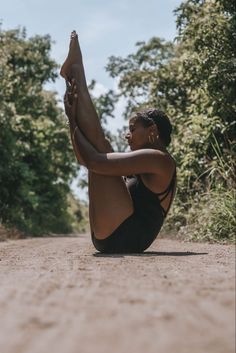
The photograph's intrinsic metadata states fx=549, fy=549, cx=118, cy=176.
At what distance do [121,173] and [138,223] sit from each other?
0.39 m

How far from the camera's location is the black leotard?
10.1 ft

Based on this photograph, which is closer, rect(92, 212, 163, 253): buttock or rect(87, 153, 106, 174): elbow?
rect(87, 153, 106, 174): elbow

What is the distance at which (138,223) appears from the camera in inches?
123

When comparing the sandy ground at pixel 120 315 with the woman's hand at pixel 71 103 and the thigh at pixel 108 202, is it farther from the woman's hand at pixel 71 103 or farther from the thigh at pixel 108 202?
the woman's hand at pixel 71 103

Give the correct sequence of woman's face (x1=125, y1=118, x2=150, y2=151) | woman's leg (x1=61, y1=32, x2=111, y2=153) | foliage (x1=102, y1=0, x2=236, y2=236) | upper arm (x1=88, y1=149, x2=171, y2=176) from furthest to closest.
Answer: foliage (x1=102, y1=0, x2=236, y2=236), woman's face (x1=125, y1=118, x2=150, y2=151), woman's leg (x1=61, y1=32, x2=111, y2=153), upper arm (x1=88, y1=149, x2=171, y2=176)

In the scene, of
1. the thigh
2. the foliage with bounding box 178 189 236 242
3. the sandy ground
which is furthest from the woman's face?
the foliage with bounding box 178 189 236 242

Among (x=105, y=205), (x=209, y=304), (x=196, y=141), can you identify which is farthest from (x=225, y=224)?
(x=209, y=304)

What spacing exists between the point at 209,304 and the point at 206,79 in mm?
7304

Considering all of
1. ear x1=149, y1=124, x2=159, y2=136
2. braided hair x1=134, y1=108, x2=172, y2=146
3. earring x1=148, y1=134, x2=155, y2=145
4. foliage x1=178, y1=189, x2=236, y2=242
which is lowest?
foliage x1=178, y1=189, x2=236, y2=242

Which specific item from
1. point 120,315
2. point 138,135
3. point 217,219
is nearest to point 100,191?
point 138,135

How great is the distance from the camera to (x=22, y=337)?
98 centimetres

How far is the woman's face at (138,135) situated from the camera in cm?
325

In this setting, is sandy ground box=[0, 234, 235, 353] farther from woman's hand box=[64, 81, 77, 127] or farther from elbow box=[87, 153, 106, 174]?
woman's hand box=[64, 81, 77, 127]

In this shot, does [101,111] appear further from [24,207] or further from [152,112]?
[152,112]
